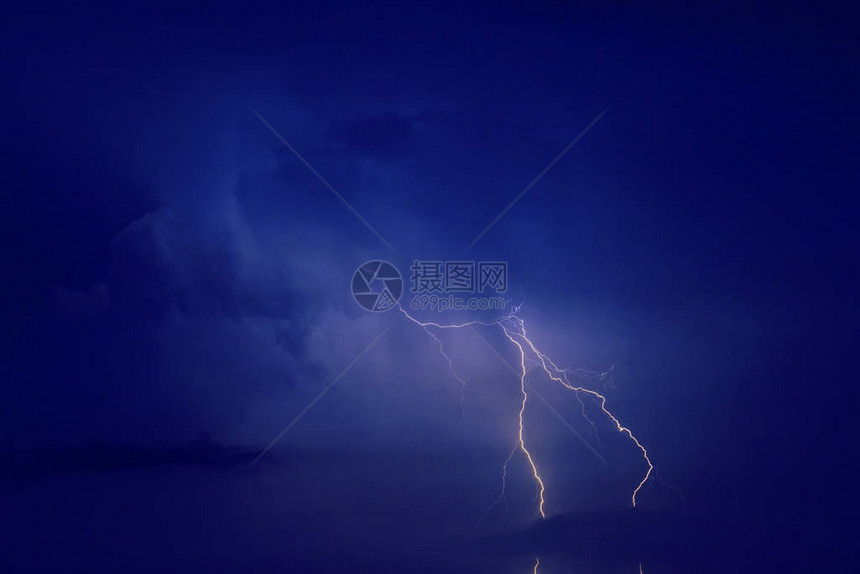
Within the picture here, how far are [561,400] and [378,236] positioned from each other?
3.03 metres

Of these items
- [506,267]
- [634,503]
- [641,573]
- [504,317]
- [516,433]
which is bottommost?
[641,573]

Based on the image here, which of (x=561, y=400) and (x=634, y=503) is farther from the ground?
(x=561, y=400)

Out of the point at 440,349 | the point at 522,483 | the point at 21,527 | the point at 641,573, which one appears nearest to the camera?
the point at 641,573

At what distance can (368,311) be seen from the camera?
23.4 ft

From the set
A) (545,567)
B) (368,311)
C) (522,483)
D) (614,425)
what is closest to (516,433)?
(522,483)

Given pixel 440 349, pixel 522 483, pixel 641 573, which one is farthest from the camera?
pixel 440 349

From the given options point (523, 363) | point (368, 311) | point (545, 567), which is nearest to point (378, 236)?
point (368, 311)

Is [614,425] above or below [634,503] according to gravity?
above

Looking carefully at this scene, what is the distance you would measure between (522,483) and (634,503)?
49.0 inches

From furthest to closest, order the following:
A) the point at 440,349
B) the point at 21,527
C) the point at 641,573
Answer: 1. the point at 440,349
2. the point at 21,527
3. the point at 641,573

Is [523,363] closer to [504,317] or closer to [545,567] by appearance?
[504,317]

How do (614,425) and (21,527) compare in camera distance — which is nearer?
(21,527)

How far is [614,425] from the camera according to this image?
6.78 meters

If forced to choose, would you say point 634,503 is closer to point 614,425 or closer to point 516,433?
point 614,425
